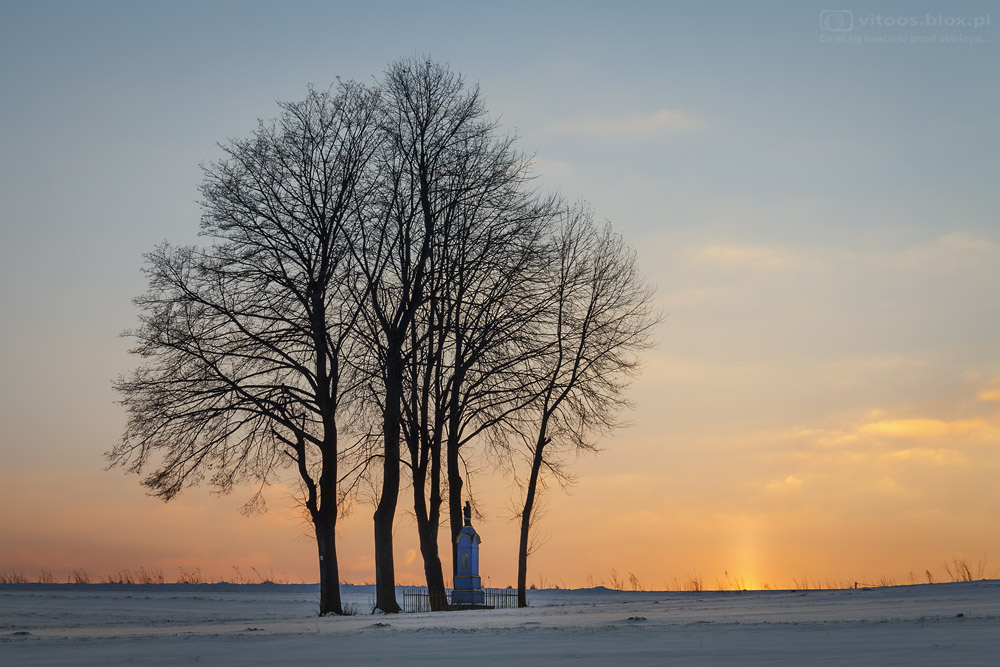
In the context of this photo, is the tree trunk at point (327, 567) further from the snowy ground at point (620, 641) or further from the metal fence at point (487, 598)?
the snowy ground at point (620, 641)

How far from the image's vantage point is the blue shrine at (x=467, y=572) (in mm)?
32750

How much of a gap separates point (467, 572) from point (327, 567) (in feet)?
15.3

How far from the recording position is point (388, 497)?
30.8 metres

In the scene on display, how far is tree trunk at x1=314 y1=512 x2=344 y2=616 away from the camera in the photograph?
3067 centimetres

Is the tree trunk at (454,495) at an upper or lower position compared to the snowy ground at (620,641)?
upper

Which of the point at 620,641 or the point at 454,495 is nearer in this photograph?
the point at 620,641

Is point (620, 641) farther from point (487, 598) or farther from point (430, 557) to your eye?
point (487, 598)

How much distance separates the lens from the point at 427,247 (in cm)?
3231

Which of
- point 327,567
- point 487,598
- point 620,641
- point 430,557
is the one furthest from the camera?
point 487,598

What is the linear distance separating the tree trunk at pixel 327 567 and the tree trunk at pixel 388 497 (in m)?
1.25

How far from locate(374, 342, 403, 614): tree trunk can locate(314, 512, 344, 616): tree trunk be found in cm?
125

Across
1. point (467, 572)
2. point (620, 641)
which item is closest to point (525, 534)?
point (467, 572)

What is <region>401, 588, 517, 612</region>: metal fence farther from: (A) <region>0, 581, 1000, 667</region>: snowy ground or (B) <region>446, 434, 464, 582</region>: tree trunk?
(A) <region>0, 581, 1000, 667</region>: snowy ground

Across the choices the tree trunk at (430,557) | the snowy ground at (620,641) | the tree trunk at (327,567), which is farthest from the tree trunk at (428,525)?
the snowy ground at (620,641)
